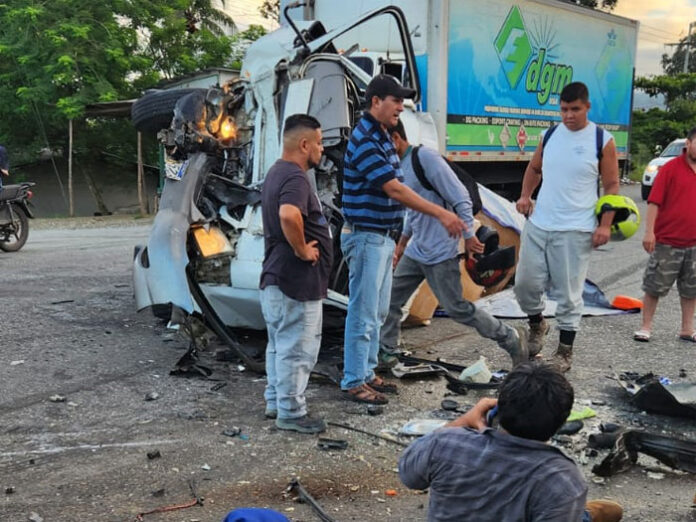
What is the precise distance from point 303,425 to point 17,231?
8074 millimetres

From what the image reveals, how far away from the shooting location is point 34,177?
73.0ft

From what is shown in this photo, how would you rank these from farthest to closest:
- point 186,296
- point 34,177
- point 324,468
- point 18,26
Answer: point 34,177 → point 18,26 → point 186,296 → point 324,468

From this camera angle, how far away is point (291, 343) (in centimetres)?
386

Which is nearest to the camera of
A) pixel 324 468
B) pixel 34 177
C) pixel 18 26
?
pixel 324 468

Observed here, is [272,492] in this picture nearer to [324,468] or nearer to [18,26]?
[324,468]

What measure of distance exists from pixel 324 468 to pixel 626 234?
271 cm

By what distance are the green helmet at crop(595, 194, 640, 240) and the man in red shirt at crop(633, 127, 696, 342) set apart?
2.49 feet

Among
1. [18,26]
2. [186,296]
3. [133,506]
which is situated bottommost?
[133,506]

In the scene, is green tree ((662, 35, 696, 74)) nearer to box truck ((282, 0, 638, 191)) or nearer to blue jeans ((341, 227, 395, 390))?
box truck ((282, 0, 638, 191))

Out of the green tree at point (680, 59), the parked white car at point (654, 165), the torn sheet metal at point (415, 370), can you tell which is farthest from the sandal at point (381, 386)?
the green tree at point (680, 59)

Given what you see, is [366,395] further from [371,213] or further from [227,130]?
[227,130]

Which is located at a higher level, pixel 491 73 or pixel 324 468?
pixel 491 73

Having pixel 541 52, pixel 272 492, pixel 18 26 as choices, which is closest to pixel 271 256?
pixel 272 492

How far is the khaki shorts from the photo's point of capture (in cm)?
566
